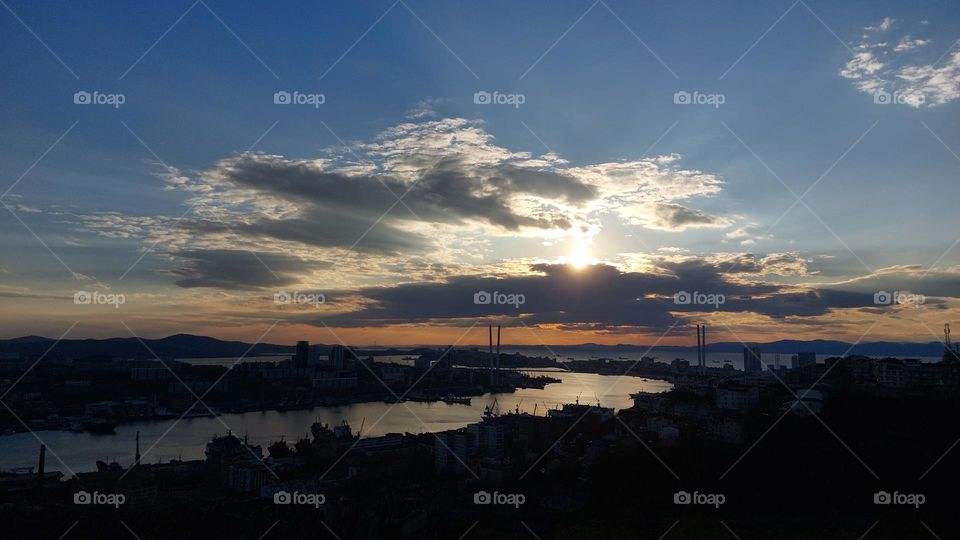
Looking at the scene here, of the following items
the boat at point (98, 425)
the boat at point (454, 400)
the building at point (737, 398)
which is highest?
the building at point (737, 398)

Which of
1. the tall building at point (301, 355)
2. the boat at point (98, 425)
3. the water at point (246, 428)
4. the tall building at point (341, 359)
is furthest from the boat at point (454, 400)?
the boat at point (98, 425)

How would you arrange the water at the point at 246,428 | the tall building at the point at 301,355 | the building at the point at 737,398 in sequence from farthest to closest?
1. the tall building at the point at 301,355
2. the building at the point at 737,398
3. the water at the point at 246,428

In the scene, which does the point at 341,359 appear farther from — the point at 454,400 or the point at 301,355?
the point at 454,400

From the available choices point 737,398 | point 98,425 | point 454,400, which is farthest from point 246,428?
point 737,398

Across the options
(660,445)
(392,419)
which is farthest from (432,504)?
(392,419)

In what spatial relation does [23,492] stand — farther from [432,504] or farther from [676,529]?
[676,529]

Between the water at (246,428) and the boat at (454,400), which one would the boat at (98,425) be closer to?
the water at (246,428)
